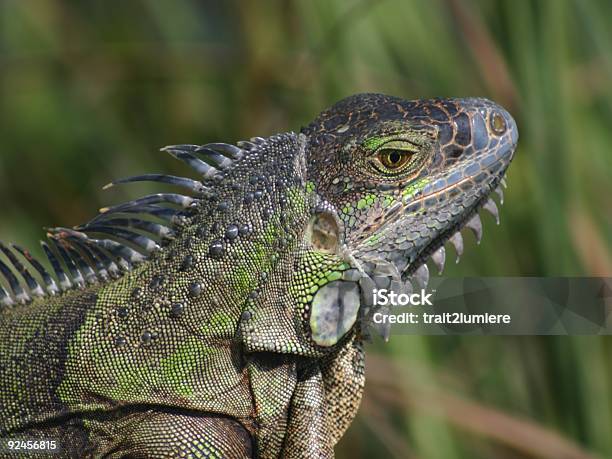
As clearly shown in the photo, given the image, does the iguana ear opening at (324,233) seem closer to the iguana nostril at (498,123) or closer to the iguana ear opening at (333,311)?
the iguana ear opening at (333,311)

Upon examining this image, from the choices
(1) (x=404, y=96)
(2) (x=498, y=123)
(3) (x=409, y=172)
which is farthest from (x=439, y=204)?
(1) (x=404, y=96)

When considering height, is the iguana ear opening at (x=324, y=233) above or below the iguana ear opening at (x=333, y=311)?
above

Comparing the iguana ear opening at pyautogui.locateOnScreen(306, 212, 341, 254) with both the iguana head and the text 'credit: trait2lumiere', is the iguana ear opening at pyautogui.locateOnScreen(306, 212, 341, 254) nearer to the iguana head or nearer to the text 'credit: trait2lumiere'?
the iguana head

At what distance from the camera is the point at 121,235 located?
2258mm

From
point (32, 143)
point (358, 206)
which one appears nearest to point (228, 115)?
point (32, 143)

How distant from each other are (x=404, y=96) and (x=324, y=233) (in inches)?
106

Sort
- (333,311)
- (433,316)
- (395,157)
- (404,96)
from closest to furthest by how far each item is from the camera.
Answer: (333,311) < (395,157) < (433,316) < (404,96)

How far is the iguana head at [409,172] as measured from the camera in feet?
6.99

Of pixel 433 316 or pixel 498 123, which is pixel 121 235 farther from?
pixel 433 316

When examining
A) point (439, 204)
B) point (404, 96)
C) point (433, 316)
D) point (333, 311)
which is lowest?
point (333, 311)

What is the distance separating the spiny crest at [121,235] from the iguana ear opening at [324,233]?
0.98 feet

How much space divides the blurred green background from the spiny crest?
5.71 ft

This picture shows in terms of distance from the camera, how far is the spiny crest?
7.16ft

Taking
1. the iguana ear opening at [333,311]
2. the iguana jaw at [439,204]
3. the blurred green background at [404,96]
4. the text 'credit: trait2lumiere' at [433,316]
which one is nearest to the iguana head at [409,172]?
the iguana jaw at [439,204]
